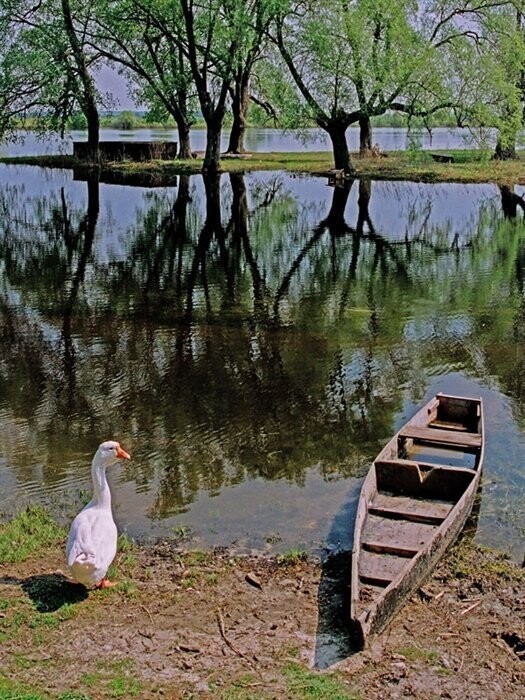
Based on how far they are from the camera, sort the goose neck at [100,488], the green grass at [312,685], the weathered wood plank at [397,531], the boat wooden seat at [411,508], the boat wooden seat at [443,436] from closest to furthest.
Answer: the green grass at [312,685] → the goose neck at [100,488] → the weathered wood plank at [397,531] → the boat wooden seat at [411,508] → the boat wooden seat at [443,436]

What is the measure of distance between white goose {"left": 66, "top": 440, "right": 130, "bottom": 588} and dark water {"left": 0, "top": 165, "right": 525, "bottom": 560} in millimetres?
1325

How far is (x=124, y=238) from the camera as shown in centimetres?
2809

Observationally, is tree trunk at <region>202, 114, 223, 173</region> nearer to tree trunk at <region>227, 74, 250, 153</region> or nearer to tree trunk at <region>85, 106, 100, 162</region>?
tree trunk at <region>227, 74, 250, 153</region>

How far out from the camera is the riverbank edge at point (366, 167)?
4581 centimetres

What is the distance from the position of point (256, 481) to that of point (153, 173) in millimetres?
40949

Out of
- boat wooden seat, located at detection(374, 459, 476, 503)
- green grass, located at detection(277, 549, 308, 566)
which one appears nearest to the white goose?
green grass, located at detection(277, 549, 308, 566)

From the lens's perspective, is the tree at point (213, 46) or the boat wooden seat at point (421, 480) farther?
the tree at point (213, 46)

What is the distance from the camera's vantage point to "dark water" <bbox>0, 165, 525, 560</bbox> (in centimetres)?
1012

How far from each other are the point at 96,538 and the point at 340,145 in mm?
41155

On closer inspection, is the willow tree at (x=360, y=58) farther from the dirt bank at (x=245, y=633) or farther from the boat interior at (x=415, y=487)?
the dirt bank at (x=245, y=633)

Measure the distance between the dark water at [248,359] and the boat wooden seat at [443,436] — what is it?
48 cm

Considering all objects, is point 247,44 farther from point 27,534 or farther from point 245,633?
point 245,633

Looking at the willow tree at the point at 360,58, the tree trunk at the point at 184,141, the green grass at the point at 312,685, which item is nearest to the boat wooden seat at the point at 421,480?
the green grass at the point at 312,685

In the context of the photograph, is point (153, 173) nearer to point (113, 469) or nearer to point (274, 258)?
point (274, 258)
